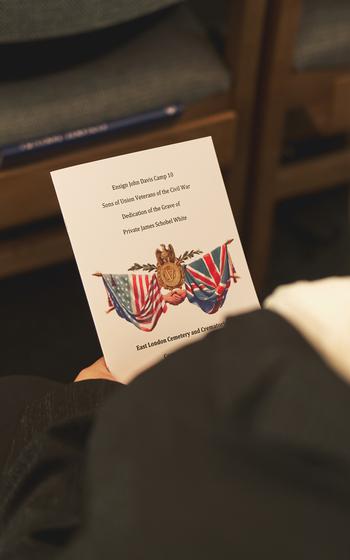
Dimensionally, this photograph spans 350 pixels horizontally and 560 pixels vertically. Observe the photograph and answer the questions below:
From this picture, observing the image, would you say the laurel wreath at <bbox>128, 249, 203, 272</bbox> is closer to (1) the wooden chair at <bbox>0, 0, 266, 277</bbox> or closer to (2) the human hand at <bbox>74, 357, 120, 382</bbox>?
(2) the human hand at <bbox>74, 357, 120, 382</bbox>

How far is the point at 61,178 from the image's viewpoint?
2.16 feet

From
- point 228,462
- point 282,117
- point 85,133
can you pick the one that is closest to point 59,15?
point 85,133

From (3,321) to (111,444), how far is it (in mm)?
1000

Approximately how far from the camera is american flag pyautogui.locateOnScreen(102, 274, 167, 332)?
26.0 inches

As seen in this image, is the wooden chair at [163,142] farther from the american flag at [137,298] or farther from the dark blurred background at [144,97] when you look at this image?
the american flag at [137,298]

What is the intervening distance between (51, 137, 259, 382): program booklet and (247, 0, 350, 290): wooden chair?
0.41 m

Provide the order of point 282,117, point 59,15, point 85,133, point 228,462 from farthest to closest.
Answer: point 282,117, point 85,133, point 59,15, point 228,462

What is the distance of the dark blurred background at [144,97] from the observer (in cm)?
94

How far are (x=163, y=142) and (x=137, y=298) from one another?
451 mm

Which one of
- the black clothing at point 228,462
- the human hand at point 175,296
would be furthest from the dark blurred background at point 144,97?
the black clothing at point 228,462

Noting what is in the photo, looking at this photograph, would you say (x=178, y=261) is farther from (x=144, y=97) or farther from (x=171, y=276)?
(x=144, y=97)

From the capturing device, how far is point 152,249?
67 cm

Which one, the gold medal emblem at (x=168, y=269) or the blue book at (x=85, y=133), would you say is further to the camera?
the blue book at (x=85, y=133)

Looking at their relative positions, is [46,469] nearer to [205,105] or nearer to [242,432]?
[242,432]
